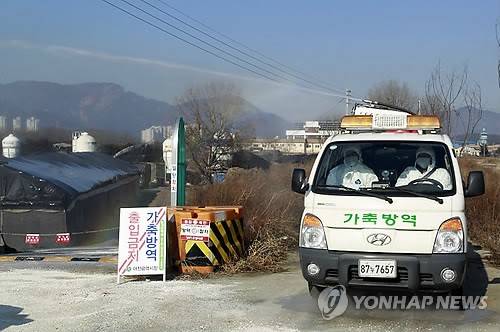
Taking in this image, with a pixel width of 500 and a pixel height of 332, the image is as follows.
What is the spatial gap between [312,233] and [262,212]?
5103 millimetres

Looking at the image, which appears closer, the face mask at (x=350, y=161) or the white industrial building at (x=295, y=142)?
the face mask at (x=350, y=161)

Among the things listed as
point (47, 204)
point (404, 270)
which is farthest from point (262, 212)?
point (47, 204)

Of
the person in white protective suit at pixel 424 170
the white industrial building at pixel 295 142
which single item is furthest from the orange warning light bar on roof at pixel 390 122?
the white industrial building at pixel 295 142

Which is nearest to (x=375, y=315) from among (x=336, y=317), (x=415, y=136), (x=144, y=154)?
(x=336, y=317)

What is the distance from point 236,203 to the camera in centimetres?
1279

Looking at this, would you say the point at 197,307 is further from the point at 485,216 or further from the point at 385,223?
the point at 485,216

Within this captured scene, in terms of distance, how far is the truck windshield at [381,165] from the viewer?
23.1 ft

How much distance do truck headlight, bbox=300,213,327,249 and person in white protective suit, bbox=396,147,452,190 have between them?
3.86ft

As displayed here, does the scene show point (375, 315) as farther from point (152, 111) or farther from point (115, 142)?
point (152, 111)

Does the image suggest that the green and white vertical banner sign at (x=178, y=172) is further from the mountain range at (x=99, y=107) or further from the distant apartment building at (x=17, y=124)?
the mountain range at (x=99, y=107)

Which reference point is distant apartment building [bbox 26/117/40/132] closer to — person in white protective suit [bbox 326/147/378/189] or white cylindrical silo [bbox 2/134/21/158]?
white cylindrical silo [bbox 2/134/21/158]

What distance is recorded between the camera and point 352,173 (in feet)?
24.0

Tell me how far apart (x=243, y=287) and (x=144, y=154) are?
42.5 meters


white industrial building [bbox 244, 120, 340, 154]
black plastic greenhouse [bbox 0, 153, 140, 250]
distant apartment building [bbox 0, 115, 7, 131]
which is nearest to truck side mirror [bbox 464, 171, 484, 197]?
black plastic greenhouse [bbox 0, 153, 140, 250]
